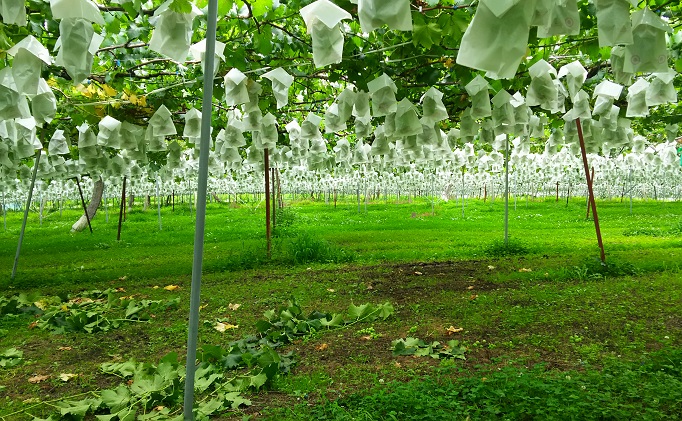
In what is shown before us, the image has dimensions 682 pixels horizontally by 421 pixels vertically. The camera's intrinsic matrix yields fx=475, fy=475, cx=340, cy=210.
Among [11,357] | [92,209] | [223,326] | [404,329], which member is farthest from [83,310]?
[92,209]

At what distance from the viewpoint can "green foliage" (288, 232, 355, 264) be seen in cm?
908

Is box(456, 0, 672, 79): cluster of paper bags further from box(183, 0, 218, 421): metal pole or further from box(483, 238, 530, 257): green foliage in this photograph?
box(483, 238, 530, 257): green foliage

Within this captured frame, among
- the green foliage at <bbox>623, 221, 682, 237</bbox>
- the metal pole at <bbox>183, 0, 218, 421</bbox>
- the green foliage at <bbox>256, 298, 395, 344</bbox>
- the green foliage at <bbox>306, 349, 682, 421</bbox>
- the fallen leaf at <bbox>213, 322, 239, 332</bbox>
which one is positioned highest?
the metal pole at <bbox>183, 0, 218, 421</bbox>

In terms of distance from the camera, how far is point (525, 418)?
2689mm

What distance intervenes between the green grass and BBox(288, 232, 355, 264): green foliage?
0.04 m

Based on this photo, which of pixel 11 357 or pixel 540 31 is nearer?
pixel 540 31

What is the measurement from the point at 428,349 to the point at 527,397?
1.13 m

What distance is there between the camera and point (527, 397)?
2795 mm

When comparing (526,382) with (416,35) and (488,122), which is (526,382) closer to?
(416,35)

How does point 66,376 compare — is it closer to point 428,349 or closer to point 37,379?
point 37,379

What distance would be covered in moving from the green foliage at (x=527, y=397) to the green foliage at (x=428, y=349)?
0.53m

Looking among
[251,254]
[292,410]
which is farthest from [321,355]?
[251,254]

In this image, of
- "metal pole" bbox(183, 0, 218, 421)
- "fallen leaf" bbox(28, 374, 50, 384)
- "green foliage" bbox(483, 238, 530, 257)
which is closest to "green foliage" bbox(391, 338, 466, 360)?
"metal pole" bbox(183, 0, 218, 421)

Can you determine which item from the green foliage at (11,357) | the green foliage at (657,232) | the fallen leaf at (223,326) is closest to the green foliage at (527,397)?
the fallen leaf at (223,326)
